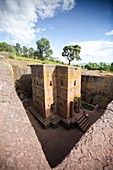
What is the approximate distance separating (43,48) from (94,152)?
108ft

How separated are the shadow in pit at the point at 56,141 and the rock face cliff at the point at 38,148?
669 cm

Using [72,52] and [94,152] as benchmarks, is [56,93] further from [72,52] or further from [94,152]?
[72,52]

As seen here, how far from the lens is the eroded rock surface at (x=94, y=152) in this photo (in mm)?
1326

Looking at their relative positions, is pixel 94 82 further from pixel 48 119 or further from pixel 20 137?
pixel 20 137

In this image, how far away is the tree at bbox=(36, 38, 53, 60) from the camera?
30.2m

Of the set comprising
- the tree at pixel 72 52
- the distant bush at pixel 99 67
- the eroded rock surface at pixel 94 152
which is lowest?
the eroded rock surface at pixel 94 152

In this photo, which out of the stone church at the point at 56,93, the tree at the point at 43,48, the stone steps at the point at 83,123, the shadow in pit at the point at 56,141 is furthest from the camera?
the tree at the point at 43,48

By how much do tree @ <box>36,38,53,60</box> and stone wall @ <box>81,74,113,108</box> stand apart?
20.4 meters

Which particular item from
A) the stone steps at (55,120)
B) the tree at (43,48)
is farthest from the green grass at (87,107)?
the tree at (43,48)

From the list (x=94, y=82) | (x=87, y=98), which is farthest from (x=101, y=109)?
(x=94, y=82)

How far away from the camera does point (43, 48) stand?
31.2 metres

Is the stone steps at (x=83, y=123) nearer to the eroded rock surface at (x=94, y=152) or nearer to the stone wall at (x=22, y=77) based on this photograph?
the eroded rock surface at (x=94, y=152)

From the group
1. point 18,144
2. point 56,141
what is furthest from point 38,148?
point 56,141

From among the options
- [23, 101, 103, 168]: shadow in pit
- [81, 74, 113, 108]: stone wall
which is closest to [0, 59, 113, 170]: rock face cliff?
[23, 101, 103, 168]: shadow in pit
